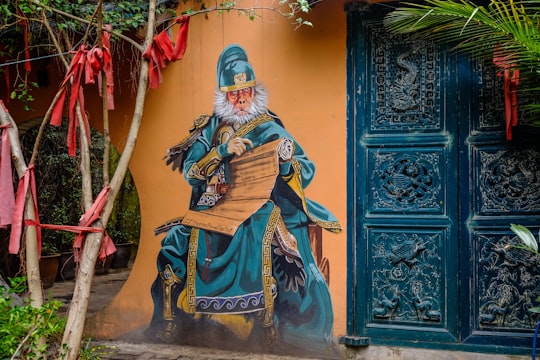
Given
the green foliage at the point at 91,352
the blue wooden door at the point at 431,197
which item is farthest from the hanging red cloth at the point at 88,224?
the blue wooden door at the point at 431,197

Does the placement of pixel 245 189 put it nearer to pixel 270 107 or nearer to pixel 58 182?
pixel 270 107

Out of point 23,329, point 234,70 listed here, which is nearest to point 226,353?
point 23,329

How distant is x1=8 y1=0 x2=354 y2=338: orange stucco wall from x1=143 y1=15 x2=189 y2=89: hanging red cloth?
2.28 ft

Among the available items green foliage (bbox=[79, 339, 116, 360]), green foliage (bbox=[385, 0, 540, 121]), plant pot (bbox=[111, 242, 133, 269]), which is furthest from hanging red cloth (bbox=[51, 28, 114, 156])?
plant pot (bbox=[111, 242, 133, 269])

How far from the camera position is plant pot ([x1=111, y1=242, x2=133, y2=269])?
11977mm

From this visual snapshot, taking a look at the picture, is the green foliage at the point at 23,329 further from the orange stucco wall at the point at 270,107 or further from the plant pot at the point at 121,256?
the plant pot at the point at 121,256

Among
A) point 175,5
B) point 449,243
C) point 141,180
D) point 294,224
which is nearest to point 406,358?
point 449,243

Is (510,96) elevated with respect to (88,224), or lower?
elevated

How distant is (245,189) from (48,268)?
531 centimetres

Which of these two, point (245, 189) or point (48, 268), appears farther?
point (48, 268)

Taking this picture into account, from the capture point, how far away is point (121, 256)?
12.1 m

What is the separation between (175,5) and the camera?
19.8ft

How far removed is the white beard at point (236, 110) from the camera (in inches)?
229

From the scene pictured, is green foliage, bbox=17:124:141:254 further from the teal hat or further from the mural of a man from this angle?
the teal hat
